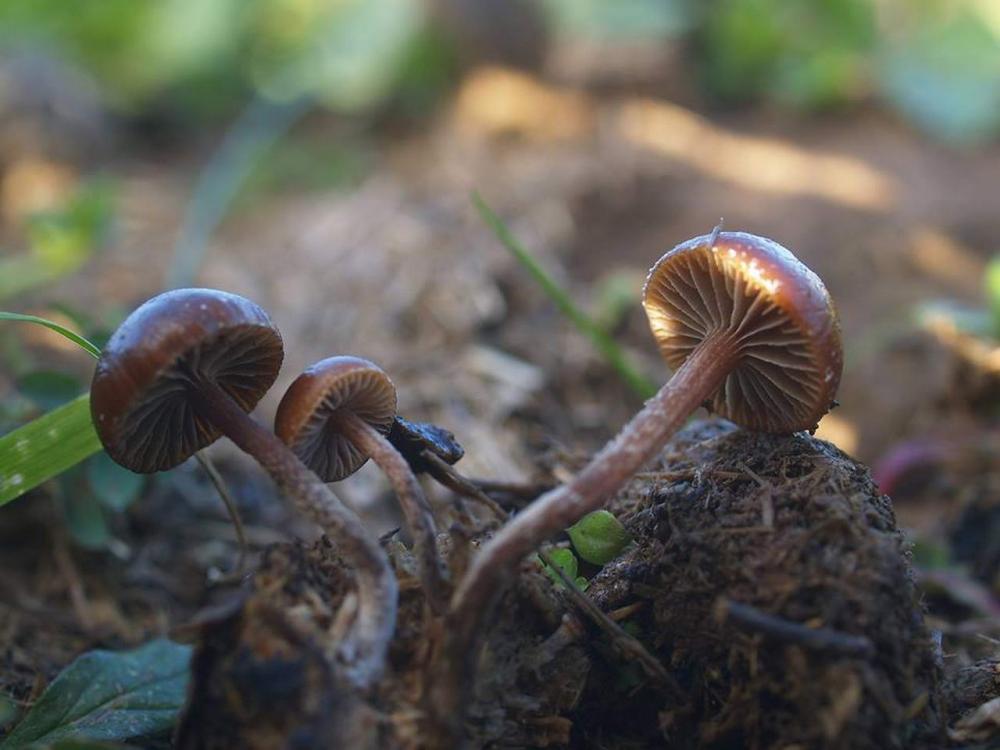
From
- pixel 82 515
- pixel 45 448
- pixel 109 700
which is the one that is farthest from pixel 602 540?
pixel 82 515

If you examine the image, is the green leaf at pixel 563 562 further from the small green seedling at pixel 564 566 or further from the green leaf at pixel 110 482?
the green leaf at pixel 110 482

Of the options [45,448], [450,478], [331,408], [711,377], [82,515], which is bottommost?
[82,515]

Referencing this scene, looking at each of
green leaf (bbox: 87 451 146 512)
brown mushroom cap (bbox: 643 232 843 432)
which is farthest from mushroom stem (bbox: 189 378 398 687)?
brown mushroom cap (bbox: 643 232 843 432)

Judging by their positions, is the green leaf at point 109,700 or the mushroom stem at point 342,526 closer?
the mushroom stem at point 342,526

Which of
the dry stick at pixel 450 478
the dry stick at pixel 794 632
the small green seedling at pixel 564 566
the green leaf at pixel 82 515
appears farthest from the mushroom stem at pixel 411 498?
the green leaf at pixel 82 515

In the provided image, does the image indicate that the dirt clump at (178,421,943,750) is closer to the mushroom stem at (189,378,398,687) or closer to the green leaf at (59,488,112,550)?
the mushroom stem at (189,378,398,687)

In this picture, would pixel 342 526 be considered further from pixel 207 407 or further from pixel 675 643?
pixel 675 643
